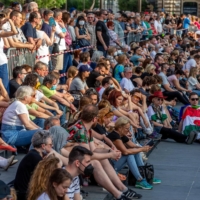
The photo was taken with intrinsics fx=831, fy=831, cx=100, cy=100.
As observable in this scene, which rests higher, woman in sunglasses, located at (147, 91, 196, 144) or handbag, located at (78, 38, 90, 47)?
handbag, located at (78, 38, 90, 47)

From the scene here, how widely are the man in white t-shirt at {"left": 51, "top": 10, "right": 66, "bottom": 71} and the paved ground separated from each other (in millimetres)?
3043

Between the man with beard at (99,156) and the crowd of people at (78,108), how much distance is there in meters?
0.01

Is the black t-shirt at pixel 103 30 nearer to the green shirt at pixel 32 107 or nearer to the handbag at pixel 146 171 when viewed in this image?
the green shirt at pixel 32 107

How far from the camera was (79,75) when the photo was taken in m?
17.2

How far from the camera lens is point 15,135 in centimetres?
1312

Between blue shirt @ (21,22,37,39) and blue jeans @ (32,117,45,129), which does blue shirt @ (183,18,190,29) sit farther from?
blue jeans @ (32,117,45,129)

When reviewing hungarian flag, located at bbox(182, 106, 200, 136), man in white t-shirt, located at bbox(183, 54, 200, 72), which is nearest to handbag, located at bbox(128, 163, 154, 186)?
hungarian flag, located at bbox(182, 106, 200, 136)

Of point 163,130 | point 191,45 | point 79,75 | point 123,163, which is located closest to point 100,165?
point 123,163

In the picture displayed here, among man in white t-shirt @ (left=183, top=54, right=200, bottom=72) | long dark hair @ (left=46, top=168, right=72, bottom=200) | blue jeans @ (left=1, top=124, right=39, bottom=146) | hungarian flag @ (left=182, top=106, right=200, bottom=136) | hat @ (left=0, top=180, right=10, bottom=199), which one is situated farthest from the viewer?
man in white t-shirt @ (left=183, top=54, right=200, bottom=72)

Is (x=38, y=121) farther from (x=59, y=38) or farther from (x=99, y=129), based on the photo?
(x=59, y=38)

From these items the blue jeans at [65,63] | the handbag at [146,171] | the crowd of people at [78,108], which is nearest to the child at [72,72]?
the crowd of people at [78,108]

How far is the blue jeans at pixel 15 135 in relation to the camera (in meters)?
13.0

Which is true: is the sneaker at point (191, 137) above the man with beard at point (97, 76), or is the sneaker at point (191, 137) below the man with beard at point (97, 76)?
below

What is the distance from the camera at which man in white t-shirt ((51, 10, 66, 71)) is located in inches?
749
